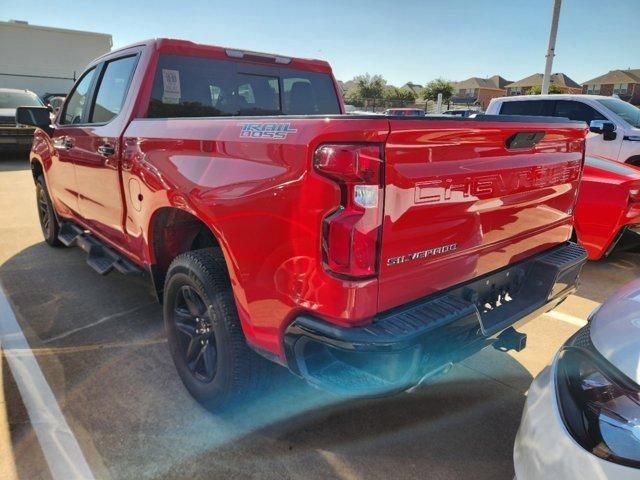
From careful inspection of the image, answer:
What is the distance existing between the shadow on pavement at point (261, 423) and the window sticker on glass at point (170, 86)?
1308mm

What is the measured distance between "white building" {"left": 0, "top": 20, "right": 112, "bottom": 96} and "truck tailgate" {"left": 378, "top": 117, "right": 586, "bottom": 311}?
79.8 feet

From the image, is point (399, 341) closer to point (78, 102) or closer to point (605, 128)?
point (78, 102)

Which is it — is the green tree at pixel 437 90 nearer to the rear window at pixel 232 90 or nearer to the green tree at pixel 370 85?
the green tree at pixel 370 85

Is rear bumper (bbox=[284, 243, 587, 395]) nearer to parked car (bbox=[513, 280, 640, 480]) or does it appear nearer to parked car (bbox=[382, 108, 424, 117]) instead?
parked car (bbox=[513, 280, 640, 480])

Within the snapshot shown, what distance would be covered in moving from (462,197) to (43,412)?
253 centimetres

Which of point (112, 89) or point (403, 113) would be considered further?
point (112, 89)

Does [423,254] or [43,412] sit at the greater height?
[423,254]

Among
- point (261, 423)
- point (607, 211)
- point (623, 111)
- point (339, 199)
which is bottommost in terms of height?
point (261, 423)

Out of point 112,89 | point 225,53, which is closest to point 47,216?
point 112,89

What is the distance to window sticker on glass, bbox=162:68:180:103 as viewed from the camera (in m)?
3.37

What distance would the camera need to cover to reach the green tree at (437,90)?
5700 centimetres

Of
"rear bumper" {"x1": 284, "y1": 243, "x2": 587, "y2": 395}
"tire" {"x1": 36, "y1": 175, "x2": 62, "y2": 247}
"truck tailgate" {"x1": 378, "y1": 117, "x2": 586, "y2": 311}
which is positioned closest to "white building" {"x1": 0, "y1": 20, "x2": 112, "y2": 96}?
"tire" {"x1": 36, "y1": 175, "x2": 62, "y2": 247}

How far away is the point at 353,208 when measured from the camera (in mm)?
1740

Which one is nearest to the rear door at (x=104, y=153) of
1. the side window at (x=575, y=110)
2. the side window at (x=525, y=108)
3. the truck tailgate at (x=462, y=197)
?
the truck tailgate at (x=462, y=197)
